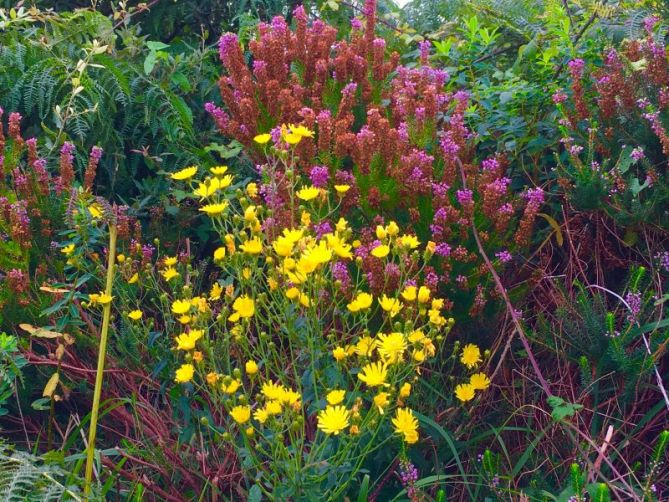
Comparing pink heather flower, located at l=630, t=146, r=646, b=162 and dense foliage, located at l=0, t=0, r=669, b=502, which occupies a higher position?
pink heather flower, located at l=630, t=146, r=646, b=162

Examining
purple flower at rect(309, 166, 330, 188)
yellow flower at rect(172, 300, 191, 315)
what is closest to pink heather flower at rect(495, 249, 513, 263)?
purple flower at rect(309, 166, 330, 188)

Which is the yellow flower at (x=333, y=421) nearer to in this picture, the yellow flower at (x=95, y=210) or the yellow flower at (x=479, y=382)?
the yellow flower at (x=479, y=382)

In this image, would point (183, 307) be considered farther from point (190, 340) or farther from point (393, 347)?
point (393, 347)

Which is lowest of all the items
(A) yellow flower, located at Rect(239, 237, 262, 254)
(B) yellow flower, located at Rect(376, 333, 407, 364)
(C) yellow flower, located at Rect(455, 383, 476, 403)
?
(C) yellow flower, located at Rect(455, 383, 476, 403)

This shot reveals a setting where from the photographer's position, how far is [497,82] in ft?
11.3

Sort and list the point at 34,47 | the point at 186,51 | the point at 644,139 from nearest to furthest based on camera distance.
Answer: the point at 644,139 < the point at 34,47 < the point at 186,51

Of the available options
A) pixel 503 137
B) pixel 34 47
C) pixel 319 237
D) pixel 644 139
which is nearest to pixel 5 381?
pixel 319 237

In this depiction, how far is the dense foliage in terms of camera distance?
190cm

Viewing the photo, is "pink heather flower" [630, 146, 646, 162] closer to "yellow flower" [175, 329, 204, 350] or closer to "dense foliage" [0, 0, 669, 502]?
"dense foliage" [0, 0, 669, 502]

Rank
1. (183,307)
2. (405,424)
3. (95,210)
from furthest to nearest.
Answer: (95,210) → (183,307) → (405,424)

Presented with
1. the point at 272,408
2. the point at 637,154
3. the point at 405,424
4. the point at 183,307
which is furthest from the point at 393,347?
the point at 637,154

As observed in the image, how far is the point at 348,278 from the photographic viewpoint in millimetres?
2246

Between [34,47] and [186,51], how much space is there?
3.11ft

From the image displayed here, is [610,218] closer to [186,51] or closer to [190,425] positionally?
[190,425]
